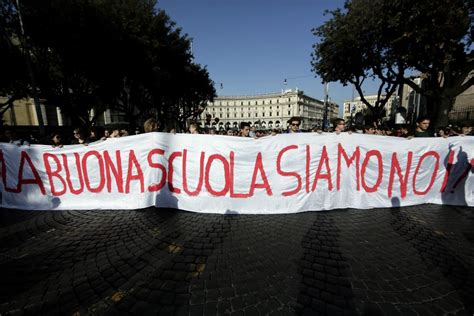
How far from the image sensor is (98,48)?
472 inches

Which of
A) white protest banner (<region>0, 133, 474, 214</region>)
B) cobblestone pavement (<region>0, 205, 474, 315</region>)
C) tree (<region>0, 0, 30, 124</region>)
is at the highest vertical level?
tree (<region>0, 0, 30, 124</region>)

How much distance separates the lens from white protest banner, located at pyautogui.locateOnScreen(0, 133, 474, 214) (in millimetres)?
4250

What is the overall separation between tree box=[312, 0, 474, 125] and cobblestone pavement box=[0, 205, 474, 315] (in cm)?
949

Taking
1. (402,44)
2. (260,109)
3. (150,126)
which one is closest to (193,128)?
(150,126)

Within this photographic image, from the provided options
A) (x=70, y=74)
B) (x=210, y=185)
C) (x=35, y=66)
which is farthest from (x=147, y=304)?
(x=35, y=66)

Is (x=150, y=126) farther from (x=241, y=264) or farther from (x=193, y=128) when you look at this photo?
(x=241, y=264)

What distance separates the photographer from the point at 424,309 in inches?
76.9

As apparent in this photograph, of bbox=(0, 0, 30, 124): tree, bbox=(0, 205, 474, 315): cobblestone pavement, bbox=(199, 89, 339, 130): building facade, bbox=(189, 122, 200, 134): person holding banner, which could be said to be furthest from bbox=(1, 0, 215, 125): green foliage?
bbox=(199, 89, 339, 130): building facade

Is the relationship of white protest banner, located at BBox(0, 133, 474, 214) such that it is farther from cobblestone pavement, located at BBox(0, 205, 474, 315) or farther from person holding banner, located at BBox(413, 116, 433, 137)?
person holding banner, located at BBox(413, 116, 433, 137)

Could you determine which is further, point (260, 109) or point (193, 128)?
point (260, 109)

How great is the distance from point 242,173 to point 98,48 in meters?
12.5

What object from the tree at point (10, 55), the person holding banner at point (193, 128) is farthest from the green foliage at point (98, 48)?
the person holding banner at point (193, 128)

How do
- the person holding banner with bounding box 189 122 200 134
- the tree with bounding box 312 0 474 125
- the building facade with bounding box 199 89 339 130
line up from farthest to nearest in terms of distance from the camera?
1. the building facade with bounding box 199 89 339 130
2. the tree with bounding box 312 0 474 125
3. the person holding banner with bounding box 189 122 200 134

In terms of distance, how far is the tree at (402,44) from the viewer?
364 inches
